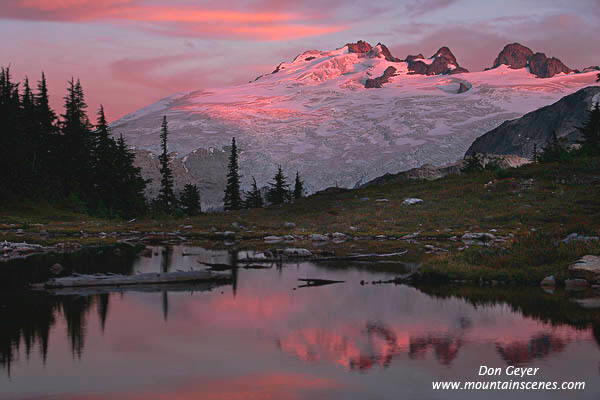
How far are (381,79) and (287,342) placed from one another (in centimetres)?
17200

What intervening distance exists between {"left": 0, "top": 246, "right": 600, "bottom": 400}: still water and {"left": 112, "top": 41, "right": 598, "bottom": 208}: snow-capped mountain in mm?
90438

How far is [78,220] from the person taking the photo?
1962 inches

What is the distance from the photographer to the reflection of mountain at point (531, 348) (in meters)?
12.5

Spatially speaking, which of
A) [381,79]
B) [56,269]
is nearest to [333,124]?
[381,79]

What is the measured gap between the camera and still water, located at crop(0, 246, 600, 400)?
36.0ft

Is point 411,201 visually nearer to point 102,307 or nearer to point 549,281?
point 549,281

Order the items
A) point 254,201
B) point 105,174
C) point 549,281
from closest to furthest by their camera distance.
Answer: point 549,281, point 105,174, point 254,201

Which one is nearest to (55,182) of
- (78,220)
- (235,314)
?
(78,220)

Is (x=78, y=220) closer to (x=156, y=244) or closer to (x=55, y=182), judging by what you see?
(x=55, y=182)

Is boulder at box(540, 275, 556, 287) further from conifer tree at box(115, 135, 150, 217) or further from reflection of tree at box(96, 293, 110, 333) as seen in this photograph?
conifer tree at box(115, 135, 150, 217)

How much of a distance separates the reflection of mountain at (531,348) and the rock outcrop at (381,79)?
160 meters

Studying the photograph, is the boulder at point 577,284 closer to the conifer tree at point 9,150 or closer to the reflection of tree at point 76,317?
the reflection of tree at point 76,317

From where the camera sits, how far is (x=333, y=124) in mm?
134625

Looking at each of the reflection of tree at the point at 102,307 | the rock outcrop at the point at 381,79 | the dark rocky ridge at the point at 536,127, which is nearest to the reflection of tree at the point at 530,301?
the reflection of tree at the point at 102,307
